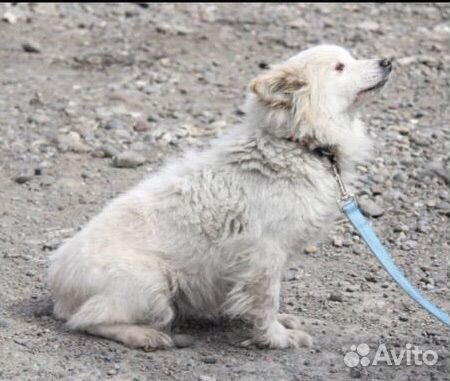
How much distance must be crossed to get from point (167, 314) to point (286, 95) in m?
1.35

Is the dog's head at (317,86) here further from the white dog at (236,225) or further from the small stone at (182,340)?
the small stone at (182,340)

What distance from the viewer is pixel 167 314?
18.3ft

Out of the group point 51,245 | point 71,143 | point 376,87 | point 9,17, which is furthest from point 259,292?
point 9,17

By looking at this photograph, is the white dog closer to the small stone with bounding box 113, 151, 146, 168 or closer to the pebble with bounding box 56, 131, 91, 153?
the small stone with bounding box 113, 151, 146, 168

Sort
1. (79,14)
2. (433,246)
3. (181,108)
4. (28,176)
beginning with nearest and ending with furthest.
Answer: (433,246) → (28,176) → (181,108) → (79,14)

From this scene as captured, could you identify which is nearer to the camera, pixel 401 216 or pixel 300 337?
pixel 300 337

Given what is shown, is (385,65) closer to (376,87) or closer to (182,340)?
(376,87)

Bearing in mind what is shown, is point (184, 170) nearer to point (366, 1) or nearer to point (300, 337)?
point (300, 337)

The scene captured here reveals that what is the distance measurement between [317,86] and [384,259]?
106 centimetres

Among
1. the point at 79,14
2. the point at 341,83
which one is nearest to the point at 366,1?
the point at 79,14

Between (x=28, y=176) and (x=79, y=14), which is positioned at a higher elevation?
(x=79, y=14)

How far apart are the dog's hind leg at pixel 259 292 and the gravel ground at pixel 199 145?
0.30ft

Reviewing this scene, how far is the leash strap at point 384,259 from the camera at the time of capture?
16.4ft

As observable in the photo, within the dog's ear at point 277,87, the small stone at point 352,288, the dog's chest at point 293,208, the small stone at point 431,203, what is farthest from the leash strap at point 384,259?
the small stone at point 431,203
